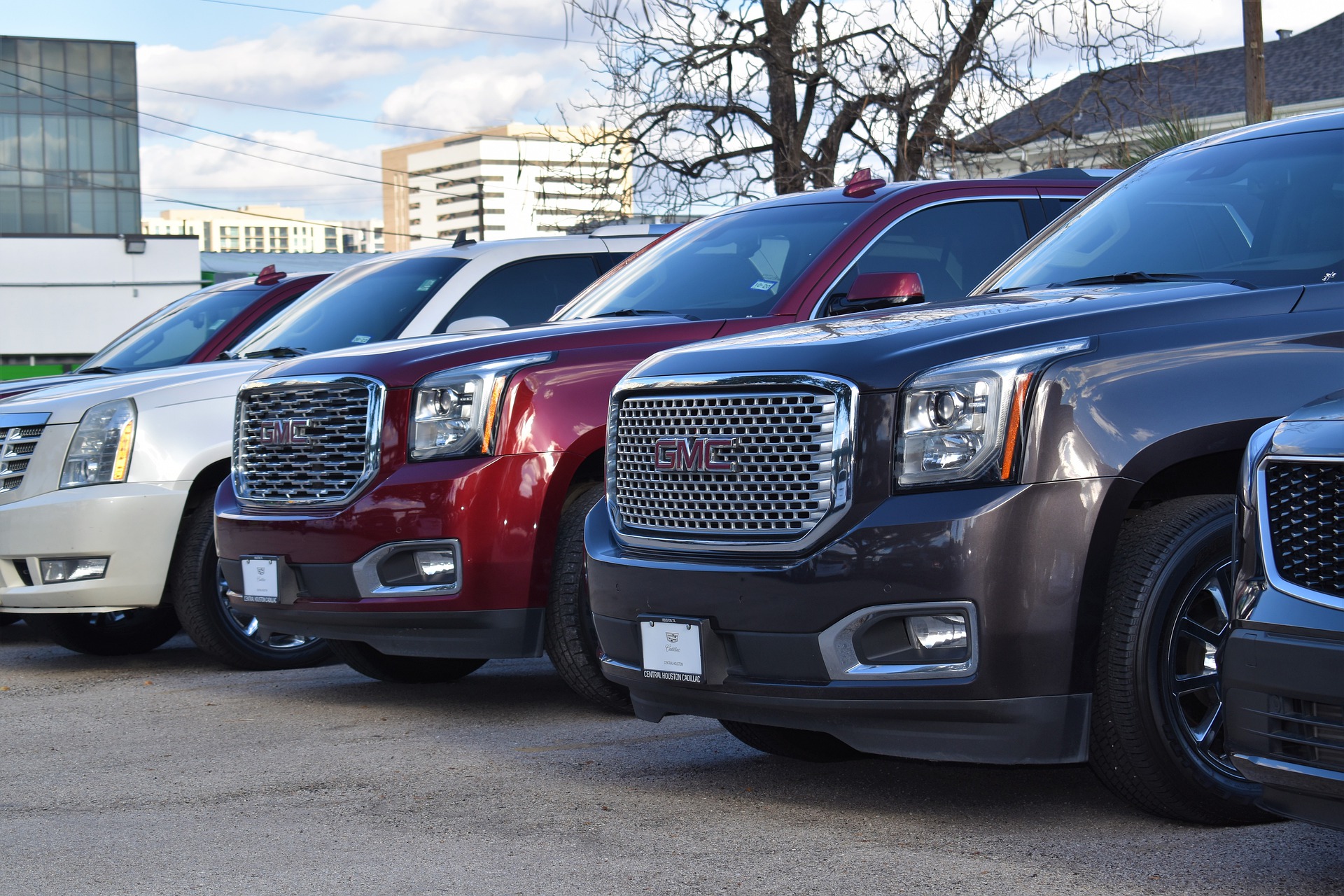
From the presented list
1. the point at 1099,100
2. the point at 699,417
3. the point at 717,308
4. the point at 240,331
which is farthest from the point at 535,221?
the point at 699,417

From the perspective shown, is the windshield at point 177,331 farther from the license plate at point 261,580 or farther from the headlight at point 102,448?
the license plate at point 261,580

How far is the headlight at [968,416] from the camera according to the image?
13.6 feet

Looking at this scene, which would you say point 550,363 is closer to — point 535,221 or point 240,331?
point 240,331

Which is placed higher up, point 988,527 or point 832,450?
point 832,450

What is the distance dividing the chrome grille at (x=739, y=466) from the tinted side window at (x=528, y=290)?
11.7 feet

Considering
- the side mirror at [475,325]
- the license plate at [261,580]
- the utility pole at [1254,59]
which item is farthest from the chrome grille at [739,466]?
the utility pole at [1254,59]

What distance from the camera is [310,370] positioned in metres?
6.53

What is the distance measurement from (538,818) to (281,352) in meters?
4.48

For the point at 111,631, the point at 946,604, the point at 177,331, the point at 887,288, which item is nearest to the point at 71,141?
→ the point at 177,331

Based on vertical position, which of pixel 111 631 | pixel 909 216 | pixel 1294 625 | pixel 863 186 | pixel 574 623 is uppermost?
pixel 863 186

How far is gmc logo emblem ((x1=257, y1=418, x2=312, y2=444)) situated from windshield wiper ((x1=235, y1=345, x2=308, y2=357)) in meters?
1.99

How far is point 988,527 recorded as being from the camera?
4.07m

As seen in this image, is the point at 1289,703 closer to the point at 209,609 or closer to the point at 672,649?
the point at 672,649

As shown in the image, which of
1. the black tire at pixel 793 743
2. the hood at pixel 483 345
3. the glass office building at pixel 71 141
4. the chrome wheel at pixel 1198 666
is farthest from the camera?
the glass office building at pixel 71 141
